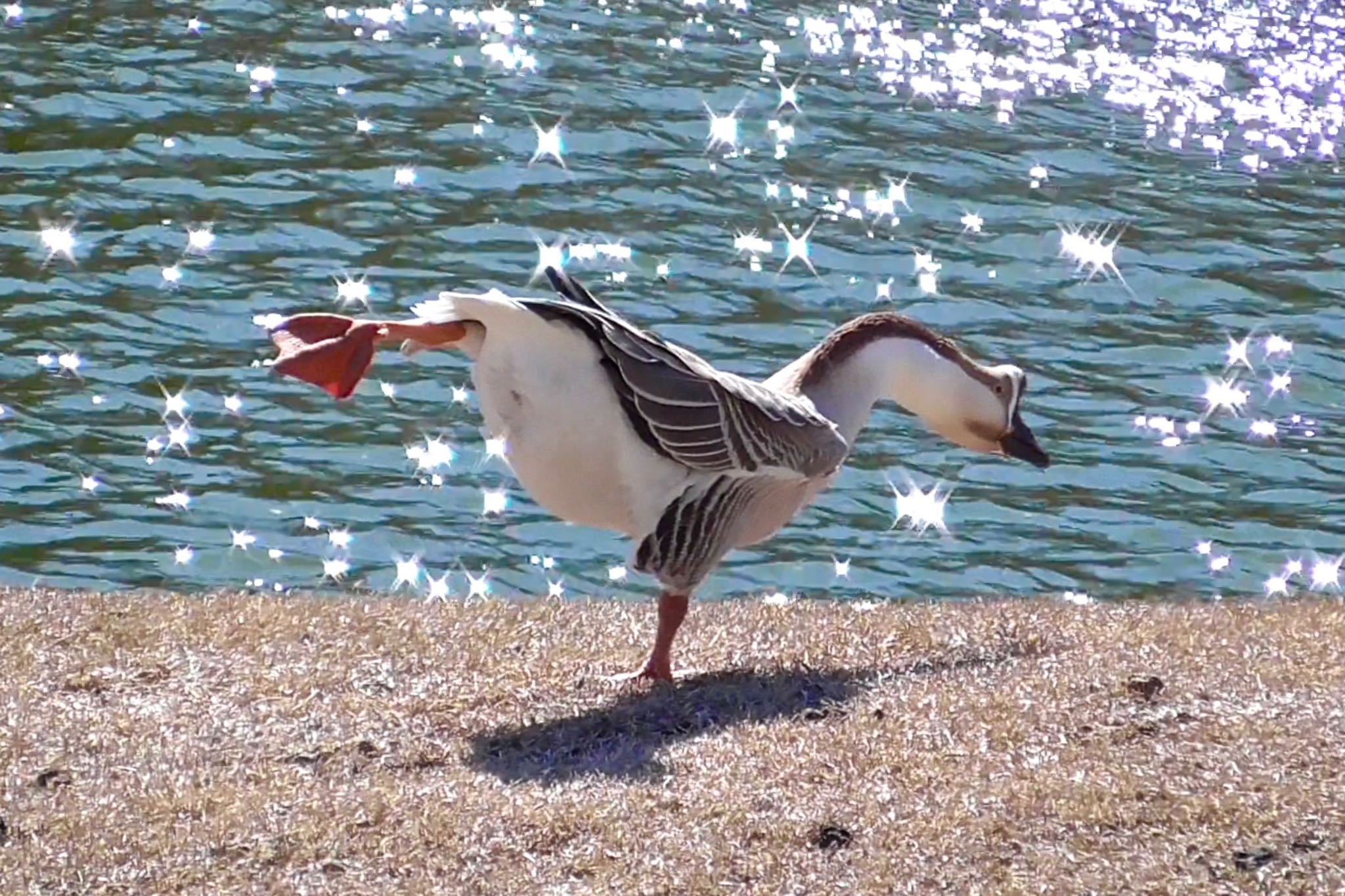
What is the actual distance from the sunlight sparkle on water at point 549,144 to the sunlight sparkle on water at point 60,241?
3858 millimetres

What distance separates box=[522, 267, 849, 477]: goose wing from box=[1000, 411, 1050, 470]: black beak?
4.21 ft

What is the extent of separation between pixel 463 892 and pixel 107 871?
0.93 meters

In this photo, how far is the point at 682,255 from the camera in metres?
15.1

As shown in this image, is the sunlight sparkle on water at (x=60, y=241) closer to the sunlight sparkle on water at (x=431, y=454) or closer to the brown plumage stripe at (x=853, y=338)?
the sunlight sparkle on water at (x=431, y=454)

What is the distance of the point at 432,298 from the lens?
14.0 meters

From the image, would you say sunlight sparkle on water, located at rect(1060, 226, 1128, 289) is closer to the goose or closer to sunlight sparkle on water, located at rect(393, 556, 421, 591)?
sunlight sparkle on water, located at rect(393, 556, 421, 591)

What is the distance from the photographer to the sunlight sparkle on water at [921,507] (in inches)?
484

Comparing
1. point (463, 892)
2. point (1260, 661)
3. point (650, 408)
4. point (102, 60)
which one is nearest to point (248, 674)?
point (650, 408)

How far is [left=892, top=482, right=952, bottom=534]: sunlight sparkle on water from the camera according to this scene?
12.3 metres

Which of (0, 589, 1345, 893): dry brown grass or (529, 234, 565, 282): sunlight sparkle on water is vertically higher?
(0, 589, 1345, 893): dry brown grass

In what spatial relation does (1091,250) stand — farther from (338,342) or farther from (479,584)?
(338,342)

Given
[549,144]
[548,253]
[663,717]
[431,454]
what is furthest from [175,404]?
[663,717]

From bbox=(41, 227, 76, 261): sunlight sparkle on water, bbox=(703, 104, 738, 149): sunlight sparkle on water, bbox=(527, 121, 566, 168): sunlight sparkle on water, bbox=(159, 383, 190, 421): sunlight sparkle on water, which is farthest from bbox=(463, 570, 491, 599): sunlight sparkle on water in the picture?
bbox=(703, 104, 738, 149): sunlight sparkle on water

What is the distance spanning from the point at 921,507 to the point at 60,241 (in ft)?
20.9
